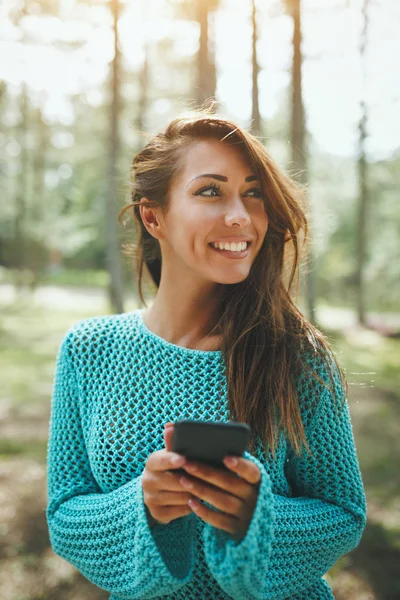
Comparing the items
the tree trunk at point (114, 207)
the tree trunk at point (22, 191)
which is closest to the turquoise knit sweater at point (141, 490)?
the tree trunk at point (114, 207)

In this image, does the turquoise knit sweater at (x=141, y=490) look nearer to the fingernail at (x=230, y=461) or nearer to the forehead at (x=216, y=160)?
the fingernail at (x=230, y=461)

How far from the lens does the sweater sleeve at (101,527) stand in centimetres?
129

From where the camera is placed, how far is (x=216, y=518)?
46.7 inches

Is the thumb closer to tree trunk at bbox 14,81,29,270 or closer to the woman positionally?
the woman

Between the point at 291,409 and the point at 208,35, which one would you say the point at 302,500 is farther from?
the point at 208,35

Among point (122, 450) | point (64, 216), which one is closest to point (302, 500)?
point (122, 450)

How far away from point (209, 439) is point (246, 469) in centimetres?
14

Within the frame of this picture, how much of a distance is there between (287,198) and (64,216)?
11.5 metres

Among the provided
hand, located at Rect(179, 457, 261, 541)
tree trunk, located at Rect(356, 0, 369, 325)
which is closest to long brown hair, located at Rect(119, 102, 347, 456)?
hand, located at Rect(179, 457, 261, 541)

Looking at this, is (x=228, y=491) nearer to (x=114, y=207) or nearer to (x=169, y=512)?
(x=169, y=512)

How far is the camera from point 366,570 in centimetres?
338

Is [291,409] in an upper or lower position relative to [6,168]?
lower

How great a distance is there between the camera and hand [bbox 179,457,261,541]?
1.13 m

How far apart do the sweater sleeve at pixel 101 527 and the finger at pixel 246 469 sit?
0.99 feet
